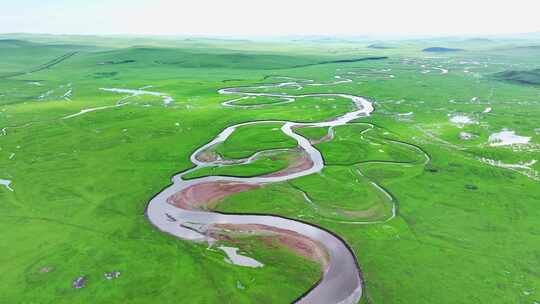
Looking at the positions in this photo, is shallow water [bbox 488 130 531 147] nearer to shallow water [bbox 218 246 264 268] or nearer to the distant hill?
shallow water [bbox 218 246 264 268]

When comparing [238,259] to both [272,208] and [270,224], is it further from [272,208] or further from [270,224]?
[272,208]

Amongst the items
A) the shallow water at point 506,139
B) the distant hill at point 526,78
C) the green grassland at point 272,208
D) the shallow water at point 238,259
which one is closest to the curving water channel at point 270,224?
the green grassland at point 272,208

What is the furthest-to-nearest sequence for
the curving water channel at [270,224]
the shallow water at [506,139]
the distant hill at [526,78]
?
the distant hill at [526,78], the shallow water at [506,139], the curving water channel at [270,224]

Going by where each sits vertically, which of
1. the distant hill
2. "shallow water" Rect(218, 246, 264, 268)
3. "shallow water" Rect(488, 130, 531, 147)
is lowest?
"shallow water" Rect(218, 246, 264, 268)

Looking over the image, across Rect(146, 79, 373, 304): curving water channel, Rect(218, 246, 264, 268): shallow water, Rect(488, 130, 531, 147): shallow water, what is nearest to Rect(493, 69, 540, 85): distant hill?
Rect(488, 130, 531, 147): shallow water


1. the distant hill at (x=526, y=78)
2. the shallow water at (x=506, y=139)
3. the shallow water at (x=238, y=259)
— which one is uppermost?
the distant hill at (x=526, y=78)

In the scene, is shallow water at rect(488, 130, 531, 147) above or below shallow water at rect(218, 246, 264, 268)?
above

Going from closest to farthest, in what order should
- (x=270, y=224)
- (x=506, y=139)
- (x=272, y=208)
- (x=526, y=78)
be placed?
(x=270, y=224)
(x=272, y=208)
(x=506, y=139)
(x=526, y=78)

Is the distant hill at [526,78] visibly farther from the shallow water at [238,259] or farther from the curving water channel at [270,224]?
the shallow water at [238,259]

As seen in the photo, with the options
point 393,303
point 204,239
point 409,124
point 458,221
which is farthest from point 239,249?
point 409,124

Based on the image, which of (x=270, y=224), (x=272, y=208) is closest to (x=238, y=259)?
(x=270, y=224)

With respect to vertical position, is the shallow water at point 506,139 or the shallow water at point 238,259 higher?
the shallow water at point 506,139
